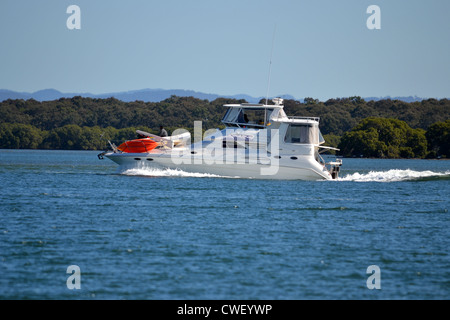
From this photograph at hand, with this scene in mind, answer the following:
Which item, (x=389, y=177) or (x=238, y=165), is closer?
(x=238, y=165)

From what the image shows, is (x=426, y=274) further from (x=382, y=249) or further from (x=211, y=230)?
(x=211, y=230)

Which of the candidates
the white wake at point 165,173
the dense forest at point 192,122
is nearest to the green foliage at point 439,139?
the dense forest at point 192,122

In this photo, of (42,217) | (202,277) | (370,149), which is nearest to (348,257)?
(202,277)

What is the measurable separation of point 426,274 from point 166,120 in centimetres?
14301

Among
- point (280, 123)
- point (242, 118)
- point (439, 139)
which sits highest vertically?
point (242, 118)

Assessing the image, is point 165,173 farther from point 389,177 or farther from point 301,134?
point 389,177

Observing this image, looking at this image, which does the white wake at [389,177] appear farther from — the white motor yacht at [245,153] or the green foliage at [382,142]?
the green foliage at [382,142]

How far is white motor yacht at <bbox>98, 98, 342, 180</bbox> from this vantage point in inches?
1794

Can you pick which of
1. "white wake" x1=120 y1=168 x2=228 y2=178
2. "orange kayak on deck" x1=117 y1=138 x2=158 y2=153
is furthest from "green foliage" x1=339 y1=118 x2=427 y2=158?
"orange kayak on deck" x1=117 y1=138 x2=158 y2=153

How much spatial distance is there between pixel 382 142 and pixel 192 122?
46.2m

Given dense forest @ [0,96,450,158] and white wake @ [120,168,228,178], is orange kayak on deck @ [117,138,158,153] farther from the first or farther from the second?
dense forest @ [0,96,450,158]

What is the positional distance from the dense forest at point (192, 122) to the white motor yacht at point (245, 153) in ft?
291

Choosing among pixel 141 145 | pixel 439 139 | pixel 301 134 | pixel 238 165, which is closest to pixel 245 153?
pixel 238 165

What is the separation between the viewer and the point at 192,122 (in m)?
161
